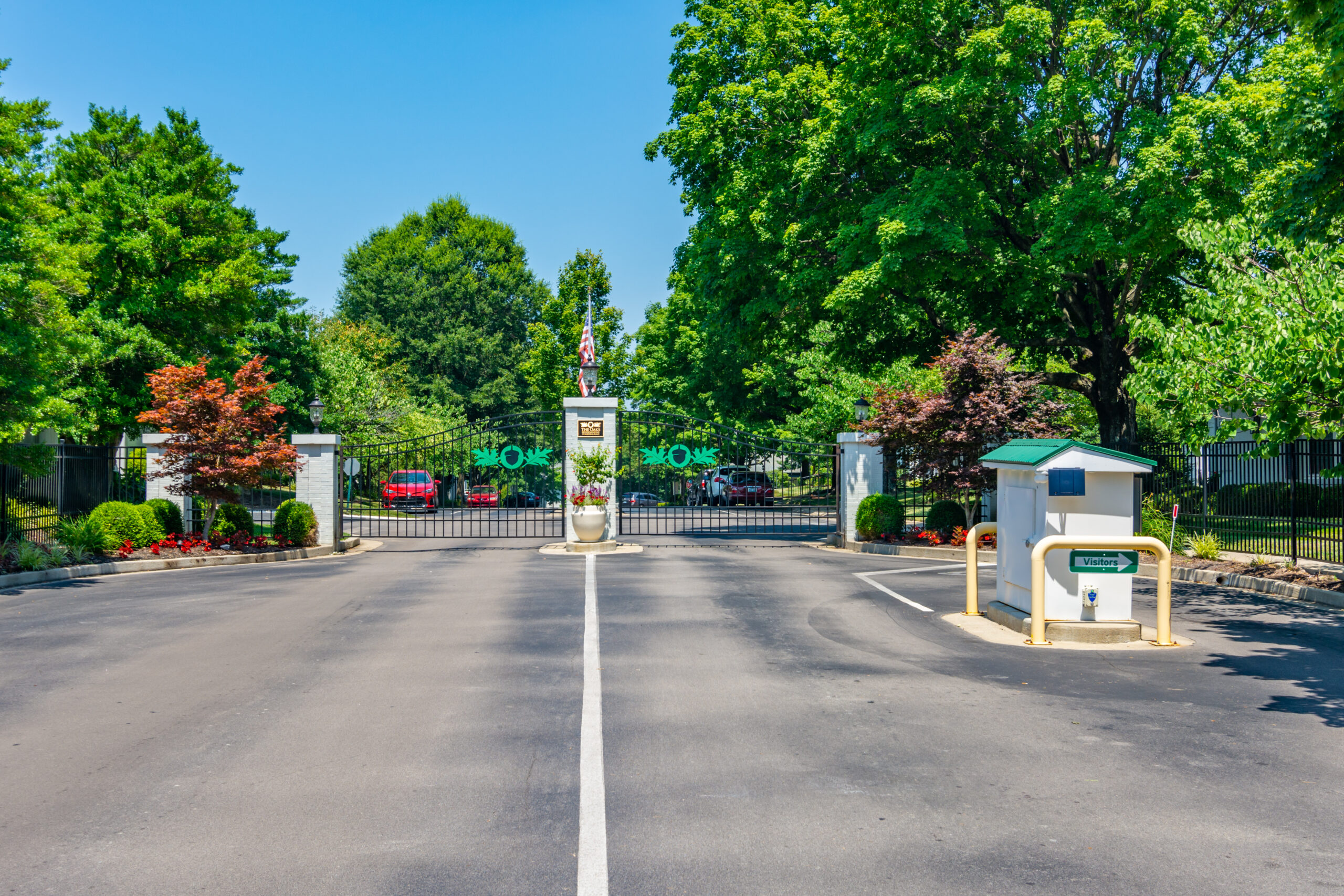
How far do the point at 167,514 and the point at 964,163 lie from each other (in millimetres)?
18473

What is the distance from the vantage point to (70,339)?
54.0 ft

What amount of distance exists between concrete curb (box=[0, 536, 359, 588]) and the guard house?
47.5 ft

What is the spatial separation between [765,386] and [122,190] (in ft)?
85.7

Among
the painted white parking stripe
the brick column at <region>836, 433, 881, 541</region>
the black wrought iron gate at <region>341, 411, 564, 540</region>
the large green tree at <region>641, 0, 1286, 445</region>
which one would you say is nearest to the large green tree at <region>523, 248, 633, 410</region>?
the black wrought iron gate at <region>341, 411, 564, 540</region>

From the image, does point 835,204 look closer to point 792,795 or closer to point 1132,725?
point 1132,725

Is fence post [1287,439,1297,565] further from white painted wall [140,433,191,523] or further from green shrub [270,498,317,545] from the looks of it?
white painted wall [140,433,191,523]

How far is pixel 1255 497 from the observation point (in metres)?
18.3

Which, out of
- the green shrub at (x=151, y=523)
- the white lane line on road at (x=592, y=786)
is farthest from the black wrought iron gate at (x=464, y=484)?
the white lane line on road at (x=592, y=786)

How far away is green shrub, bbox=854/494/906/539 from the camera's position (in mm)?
21125

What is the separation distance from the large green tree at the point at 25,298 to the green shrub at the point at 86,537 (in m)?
1.97

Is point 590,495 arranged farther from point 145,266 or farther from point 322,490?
point 145,266

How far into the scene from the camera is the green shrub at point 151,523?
18422 millimetres

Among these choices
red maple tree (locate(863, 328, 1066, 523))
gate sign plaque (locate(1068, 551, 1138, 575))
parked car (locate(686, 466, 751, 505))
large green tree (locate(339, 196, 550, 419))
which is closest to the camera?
gate sign plaque (locate(1068, 551, 1138, 575))

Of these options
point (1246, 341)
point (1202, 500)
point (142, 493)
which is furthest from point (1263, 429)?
point (142, 493)
